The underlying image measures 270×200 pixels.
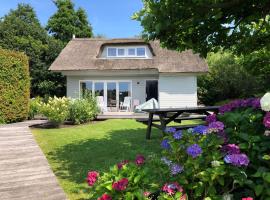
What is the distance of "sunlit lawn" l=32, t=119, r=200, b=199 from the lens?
5500mm

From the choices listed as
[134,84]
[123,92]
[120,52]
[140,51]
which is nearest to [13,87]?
[123,92]

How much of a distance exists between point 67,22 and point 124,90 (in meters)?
19.2

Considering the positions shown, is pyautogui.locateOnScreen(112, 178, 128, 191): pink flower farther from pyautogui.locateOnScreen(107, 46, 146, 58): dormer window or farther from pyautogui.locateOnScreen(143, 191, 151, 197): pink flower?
pyautogui.locateOnScreen(107, 46, 146, 58): dormer window

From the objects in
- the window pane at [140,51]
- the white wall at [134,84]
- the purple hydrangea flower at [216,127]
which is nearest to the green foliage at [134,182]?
the purple hydrangea flower at [216,127]

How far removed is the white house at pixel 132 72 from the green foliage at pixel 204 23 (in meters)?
13.6

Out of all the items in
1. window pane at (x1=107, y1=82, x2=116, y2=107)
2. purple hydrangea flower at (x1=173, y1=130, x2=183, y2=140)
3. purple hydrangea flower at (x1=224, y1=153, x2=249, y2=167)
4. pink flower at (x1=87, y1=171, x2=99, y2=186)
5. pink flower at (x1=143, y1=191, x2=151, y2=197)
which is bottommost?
pink flower at (x1=143, y1=191, x2=151, y2=197)

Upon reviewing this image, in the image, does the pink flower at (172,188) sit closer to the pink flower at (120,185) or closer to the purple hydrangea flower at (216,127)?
the pink flower at (120,185)

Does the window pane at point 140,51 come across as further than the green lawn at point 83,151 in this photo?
Yes

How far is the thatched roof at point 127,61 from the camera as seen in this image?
851 inches

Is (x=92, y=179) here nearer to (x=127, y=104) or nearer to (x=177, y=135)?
(x=177, y=135)

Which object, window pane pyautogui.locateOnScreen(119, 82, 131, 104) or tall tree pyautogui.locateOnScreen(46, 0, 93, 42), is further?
tall tree pyautogui.locateOnScreen(46, 0, 93, 42)

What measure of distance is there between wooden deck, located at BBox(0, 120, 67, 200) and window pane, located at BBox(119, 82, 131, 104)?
13925 mm

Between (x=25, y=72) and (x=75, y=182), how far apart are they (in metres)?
12.4

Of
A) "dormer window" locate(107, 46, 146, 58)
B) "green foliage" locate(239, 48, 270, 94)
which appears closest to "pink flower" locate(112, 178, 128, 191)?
"green foliage" locate(239, 48, 270, 94)
